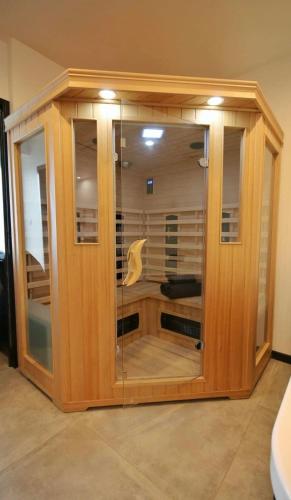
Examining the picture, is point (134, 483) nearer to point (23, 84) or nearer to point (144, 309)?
point (144, 309)

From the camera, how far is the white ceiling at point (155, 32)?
1.74 metres

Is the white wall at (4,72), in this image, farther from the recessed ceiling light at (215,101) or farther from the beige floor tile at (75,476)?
the beige floor tile at (75,476)

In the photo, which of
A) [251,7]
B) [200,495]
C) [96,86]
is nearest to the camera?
[200,495]

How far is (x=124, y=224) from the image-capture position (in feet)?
5.95

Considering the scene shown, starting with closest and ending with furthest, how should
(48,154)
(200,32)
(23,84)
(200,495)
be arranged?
1. (200,495)
2. (48,154)
3. (200,32)
4. (23,84)

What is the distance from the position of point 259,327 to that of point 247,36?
2495 mm

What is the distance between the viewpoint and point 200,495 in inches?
46.9

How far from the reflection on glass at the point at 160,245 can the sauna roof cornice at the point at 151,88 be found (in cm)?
20

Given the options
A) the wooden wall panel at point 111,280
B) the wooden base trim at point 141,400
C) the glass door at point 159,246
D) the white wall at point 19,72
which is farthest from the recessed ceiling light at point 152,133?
the wooden base trim at point 141,400

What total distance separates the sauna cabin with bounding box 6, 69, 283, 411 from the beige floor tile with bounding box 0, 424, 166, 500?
0.32 metres

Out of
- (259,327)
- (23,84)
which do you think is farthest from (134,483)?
(23,84)

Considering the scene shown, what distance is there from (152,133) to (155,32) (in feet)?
2.95

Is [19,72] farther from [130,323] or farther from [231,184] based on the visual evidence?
[130,323]

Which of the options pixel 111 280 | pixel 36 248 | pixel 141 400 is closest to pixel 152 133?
pixel 111 280
